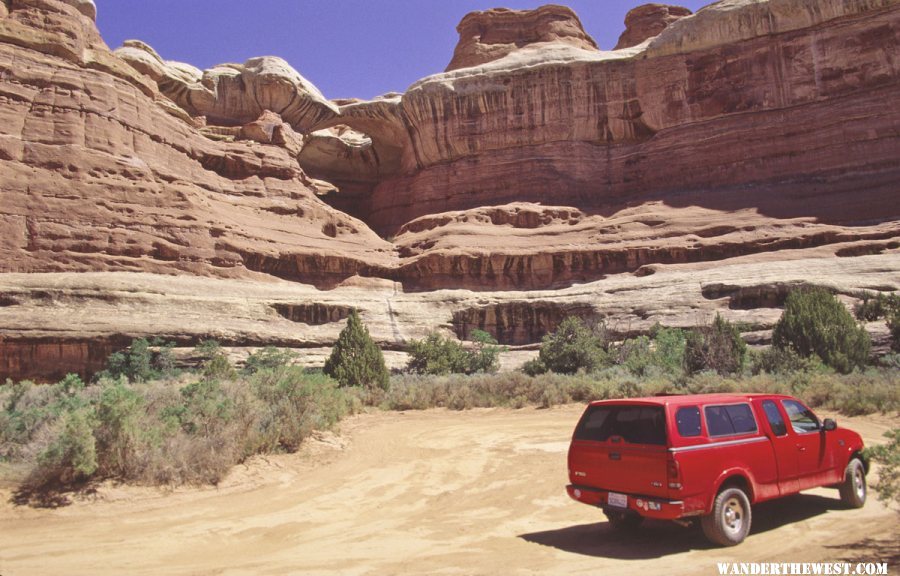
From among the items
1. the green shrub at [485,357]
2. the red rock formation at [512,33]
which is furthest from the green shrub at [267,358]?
the red rock formation at [512,33]

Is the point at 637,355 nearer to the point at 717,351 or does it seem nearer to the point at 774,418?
the point at 717,351

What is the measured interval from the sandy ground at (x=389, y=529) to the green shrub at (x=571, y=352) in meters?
13.7

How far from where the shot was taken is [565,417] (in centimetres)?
1580

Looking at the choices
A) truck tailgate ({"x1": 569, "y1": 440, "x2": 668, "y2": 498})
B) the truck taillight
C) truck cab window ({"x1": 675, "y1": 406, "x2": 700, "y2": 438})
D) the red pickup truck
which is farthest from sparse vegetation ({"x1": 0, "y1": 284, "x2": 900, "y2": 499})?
truck tailgate ({"x1": 569, "y1": 440, "x2": 668, "y2": 498})

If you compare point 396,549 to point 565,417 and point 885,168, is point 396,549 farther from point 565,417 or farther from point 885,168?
point 885,168

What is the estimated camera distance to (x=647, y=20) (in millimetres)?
54094

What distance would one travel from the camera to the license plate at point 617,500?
6035mm

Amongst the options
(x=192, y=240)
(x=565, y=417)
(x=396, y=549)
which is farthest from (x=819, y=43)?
(x=396, y=549)

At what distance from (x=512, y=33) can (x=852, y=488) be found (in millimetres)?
50232

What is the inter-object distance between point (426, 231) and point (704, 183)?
59.0ft

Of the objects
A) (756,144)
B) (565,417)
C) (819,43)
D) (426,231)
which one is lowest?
(565,417)

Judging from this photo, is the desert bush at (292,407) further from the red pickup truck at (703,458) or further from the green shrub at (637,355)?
the green shrub at (637,355)

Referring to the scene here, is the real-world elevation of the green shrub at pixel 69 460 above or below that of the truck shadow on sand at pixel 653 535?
above

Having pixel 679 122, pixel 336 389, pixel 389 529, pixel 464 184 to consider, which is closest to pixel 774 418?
pixel 389 529
